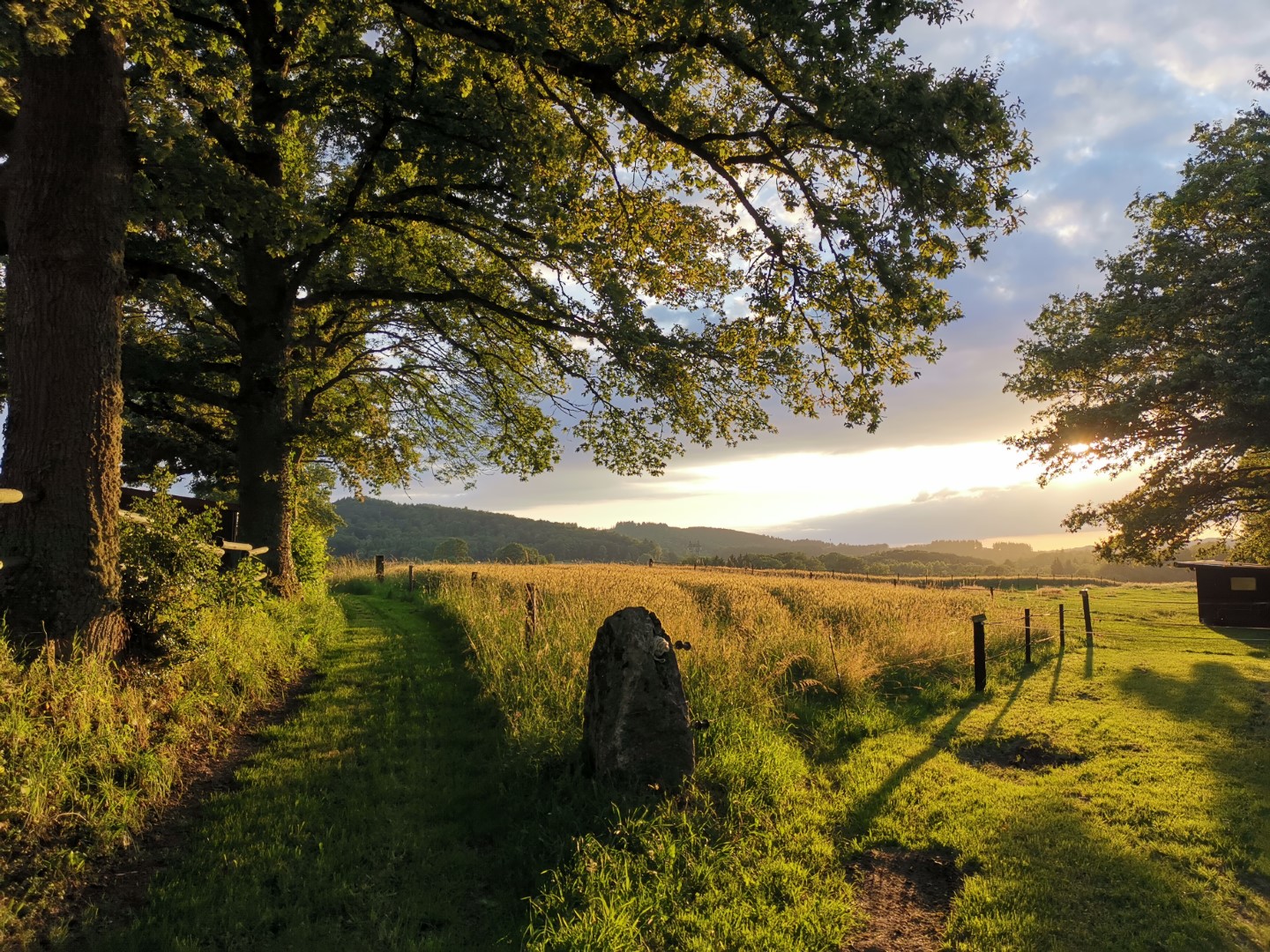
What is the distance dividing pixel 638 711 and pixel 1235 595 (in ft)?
86.4

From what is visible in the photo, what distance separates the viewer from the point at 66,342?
6.63 metres

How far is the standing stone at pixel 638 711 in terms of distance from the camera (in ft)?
18.6

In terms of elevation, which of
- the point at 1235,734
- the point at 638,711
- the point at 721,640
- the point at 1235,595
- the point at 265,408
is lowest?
the point at 1235,734

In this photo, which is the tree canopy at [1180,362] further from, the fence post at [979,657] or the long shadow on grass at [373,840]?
the long shadow on grass at [373,840]

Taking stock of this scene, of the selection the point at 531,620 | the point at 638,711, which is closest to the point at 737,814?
the point at 638,711

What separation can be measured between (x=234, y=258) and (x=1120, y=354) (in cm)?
2699

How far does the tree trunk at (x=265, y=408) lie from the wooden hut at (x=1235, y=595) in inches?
1143

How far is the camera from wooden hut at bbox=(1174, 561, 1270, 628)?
2108 cm

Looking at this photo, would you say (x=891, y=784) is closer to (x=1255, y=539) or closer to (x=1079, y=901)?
(x=1079, y=901)

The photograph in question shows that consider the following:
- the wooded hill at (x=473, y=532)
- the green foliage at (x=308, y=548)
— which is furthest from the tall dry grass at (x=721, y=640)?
the wooded hill at (x=473, y=532)

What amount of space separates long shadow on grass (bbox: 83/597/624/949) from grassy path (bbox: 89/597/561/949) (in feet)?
0.04

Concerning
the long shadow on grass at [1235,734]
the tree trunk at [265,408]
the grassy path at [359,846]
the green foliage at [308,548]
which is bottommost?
the long shadow on grass at [1235,734]

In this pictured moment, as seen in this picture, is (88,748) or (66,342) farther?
(66,342)

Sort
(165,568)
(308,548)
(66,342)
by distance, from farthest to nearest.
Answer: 1. (308,548)
2. (165,568)
3. (66,342)
